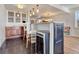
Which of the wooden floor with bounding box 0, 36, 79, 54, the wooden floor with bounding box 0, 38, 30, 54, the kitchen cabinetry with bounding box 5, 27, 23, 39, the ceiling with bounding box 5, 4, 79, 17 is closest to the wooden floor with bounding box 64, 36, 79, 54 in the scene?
the wooden floor with bounding box 0, 36, 79, 54

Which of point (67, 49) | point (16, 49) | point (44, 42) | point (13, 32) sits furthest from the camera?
point (13, 32)

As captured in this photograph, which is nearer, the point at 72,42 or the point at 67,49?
the point at 67,49

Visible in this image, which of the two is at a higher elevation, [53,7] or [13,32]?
[53,7]

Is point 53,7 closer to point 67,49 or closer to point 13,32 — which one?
point 67,49

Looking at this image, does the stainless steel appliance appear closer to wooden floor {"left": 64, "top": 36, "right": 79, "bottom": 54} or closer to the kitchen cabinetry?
wooden floor {"left": 64, "top": 36, "right": 79, "bottom": 54}

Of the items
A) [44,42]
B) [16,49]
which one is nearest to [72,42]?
[44,42]

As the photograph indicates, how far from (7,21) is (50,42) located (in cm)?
483

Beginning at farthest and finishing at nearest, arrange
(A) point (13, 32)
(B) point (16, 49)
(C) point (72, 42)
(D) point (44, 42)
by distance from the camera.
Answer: (A) point (13, 32)
(B) point (16, 49)
(C) point (72, 42)
(D) point (44, 42)

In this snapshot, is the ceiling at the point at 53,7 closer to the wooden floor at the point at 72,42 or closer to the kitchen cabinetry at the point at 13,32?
the wooden floor at the point at 72,42

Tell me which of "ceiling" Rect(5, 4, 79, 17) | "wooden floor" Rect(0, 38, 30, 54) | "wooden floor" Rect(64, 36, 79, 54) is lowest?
"wooden floor" Rect(0, 38, 30, 54)

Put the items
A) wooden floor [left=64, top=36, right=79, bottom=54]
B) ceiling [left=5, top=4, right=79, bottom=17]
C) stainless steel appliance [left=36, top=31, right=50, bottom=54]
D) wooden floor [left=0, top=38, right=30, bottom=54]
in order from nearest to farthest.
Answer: ceiling [left=5, top=4, right=79, bottom=17], stainless steel appliance [left=36, top=31, right=50, bottom=54], wooden floor [left=64, top=36, right=79, bottom=54], wooden floor [left=0, top=38, right=30, bottom=54]

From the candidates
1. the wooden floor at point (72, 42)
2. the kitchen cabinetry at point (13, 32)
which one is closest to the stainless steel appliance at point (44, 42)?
the wooden floor at point (72, 42)
